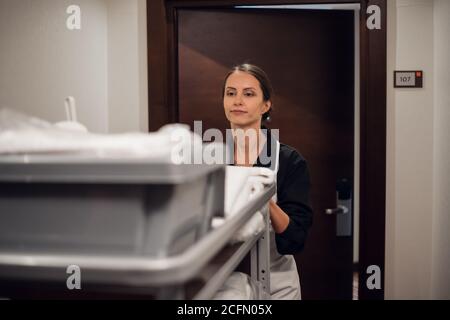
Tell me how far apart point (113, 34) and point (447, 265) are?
1.73 metres

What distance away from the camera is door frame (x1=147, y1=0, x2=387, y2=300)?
1.93 meters

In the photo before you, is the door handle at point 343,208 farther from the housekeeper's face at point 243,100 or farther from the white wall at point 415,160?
the housekeeper's face at point 243,100

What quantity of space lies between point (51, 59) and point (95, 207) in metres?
1.28

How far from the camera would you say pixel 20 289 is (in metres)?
0.59

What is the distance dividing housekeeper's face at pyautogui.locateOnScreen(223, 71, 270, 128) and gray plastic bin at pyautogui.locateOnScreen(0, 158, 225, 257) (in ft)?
2.90

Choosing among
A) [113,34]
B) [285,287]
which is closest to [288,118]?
[113,34]

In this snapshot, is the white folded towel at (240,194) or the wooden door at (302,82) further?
the wooden door at (302,82)

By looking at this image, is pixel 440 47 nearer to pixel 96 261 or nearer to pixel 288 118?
pixel 288 118

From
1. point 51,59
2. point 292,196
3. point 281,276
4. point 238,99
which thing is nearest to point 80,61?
point 51,59

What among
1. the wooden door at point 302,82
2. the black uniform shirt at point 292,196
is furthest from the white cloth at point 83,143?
the wooden door at point 302,82

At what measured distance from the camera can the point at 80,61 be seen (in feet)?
5.76

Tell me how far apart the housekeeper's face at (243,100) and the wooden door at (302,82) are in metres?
0.78

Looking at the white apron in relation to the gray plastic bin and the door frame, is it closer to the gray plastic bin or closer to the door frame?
the door frame

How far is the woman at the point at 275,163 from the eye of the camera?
1.25m
